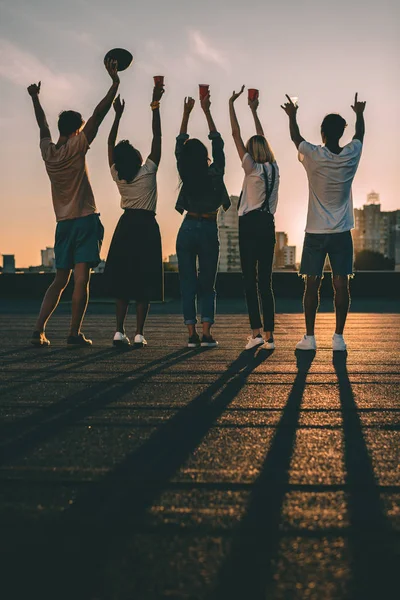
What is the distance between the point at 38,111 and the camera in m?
6.17

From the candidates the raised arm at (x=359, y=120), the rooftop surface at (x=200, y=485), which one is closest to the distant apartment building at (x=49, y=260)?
the raised arm at (x=359, y=120)

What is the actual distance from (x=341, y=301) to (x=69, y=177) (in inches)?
94.0

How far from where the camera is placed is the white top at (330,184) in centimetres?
559

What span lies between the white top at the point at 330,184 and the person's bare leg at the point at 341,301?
38 centimetres

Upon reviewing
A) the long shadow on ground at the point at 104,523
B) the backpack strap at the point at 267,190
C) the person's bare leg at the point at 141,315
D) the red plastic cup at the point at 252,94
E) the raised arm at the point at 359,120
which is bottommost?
the long shadow on ground at the point at 104,523

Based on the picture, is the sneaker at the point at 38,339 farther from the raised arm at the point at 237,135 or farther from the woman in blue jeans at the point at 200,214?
the raised arm at the point at 237,135

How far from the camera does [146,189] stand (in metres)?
6.15

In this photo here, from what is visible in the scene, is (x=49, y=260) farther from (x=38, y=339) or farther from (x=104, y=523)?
(x=104, y=523)

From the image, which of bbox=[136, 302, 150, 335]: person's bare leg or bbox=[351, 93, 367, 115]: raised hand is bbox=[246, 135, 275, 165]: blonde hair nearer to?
bbox=[351, 93, 367, 115]: raised hand

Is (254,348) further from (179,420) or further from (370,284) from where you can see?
(370,284)

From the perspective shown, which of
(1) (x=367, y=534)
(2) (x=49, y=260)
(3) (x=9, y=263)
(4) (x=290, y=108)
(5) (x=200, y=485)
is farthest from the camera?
(2) (x=49, y=260)

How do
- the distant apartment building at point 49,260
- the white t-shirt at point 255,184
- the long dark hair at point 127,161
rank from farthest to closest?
1. the distant apartment building at point 49,260
2. the long dark hair at point 127,161
3. the white t-shirt at point 255,184

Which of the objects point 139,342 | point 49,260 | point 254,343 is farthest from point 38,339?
point 49,260

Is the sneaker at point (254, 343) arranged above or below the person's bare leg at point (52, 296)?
below
